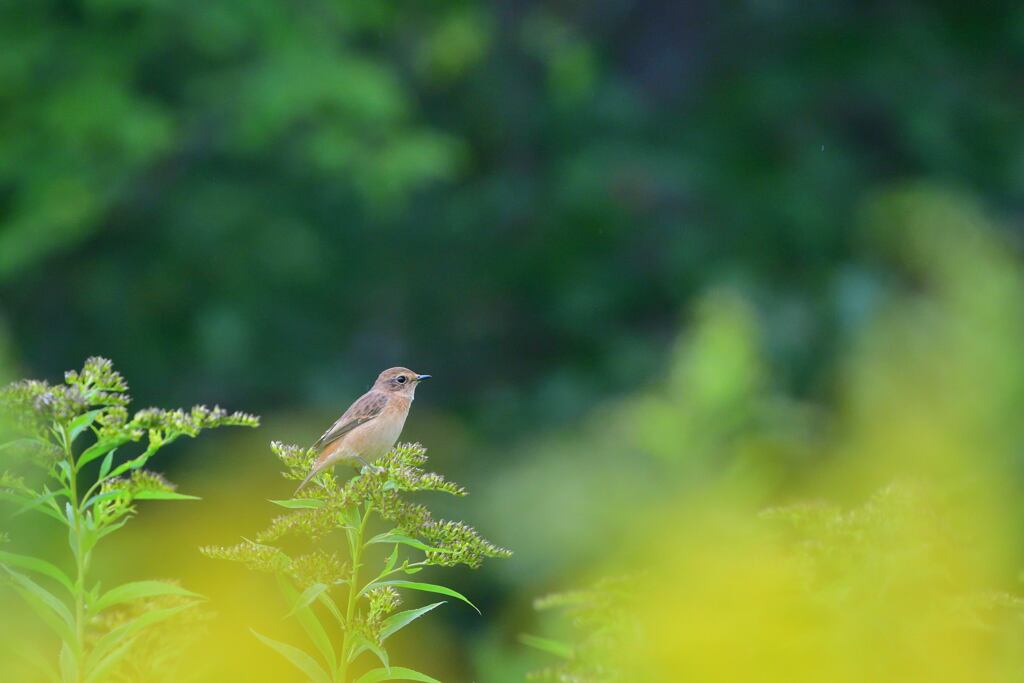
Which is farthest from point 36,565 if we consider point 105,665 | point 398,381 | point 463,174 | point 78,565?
point 463,174

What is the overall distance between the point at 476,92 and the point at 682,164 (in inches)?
78.7

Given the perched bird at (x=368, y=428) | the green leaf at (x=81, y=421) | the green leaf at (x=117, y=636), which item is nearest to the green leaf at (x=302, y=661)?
the green leaf at (x=117, y=636)

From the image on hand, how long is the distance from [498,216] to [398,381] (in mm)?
9056

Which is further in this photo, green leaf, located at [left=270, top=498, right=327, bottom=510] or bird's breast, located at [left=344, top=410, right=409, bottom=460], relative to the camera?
bird's breast, located at [left=344, top=410, right=409, bottom=460]

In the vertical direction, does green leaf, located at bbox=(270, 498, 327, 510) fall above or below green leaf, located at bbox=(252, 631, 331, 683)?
above

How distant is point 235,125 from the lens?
37.4 ft

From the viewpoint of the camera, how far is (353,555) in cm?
179

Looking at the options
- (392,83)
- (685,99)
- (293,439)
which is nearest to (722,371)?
(293,439)

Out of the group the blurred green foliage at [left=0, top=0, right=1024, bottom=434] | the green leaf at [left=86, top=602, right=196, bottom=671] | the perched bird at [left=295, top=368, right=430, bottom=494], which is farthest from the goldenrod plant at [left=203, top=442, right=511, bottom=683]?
the blurred green foliage at [left=0, top=0, right=1024, bottom=434]

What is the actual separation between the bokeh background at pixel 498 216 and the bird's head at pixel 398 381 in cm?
329

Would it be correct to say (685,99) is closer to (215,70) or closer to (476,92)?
(476,92)

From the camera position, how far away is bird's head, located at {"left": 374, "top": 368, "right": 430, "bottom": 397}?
412 cm

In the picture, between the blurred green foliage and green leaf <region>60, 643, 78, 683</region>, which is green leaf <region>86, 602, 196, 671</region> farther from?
the blurred green foliage

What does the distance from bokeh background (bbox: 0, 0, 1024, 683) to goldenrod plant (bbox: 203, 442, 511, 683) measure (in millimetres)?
5549
